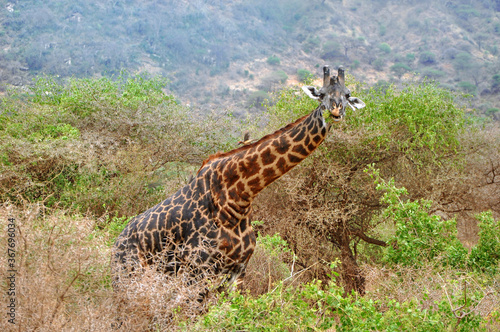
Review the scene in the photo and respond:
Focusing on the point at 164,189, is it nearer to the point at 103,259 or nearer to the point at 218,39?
the point at 103,259

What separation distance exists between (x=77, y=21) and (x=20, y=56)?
9.09 metres

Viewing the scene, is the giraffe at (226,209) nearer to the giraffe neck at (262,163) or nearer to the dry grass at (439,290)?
the giraffe neck at (262,163)

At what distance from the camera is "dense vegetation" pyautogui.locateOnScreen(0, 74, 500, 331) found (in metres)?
3.77

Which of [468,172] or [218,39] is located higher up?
[468,172]

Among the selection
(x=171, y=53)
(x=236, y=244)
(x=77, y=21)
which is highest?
(x=236, y=244)

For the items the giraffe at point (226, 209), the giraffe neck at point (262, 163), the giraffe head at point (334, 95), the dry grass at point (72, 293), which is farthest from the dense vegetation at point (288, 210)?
the giraffe head at point (334, 95)

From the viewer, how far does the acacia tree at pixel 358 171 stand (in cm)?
890

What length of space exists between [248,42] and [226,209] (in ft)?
141

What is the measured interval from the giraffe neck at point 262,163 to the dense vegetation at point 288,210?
941 millimetres

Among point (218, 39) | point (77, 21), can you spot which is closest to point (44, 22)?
point (77, 21)

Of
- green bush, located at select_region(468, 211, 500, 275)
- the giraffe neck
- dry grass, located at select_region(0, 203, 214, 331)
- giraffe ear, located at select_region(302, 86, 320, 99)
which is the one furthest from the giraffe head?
green bush, located at select_region(468, 211, 500, 275)

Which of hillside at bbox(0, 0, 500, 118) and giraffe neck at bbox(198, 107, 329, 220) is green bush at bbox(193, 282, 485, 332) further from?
hillside at bbox(0, 0, 500, 118)

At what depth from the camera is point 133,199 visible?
10.1 meters

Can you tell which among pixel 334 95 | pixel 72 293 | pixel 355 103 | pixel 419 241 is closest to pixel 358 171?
pixel 419 241
